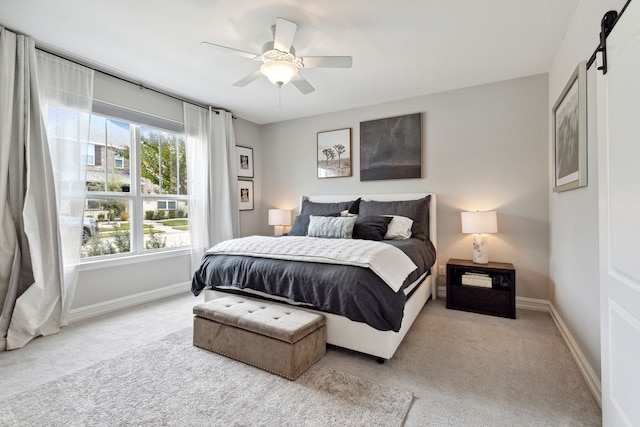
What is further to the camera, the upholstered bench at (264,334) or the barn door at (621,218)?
the upholstered bench at (264,334)

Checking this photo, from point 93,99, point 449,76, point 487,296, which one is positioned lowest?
point 487,296

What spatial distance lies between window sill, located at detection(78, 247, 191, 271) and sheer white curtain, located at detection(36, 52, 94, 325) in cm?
20

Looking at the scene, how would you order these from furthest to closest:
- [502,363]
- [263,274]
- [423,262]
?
[423,262] < [263,274] < [502,363]

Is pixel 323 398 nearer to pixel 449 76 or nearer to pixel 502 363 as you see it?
pixel 502 363

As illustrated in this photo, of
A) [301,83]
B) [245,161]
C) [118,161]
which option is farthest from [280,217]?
[301,83]

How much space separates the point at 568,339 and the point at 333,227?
2.18m

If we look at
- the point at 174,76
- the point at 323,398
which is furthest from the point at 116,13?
the point at 323,398

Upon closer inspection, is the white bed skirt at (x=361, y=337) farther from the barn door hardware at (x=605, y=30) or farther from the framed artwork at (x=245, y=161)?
the framed artwork at (x=245, y=161)

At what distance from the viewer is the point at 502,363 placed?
6.71 ft

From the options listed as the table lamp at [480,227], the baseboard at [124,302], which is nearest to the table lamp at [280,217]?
the baseboard at [124,302]

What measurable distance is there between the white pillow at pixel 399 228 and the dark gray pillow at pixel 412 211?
10 cm

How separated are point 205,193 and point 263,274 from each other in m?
2.10

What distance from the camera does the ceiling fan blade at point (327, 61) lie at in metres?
2.23

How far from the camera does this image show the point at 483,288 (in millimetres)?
3016
